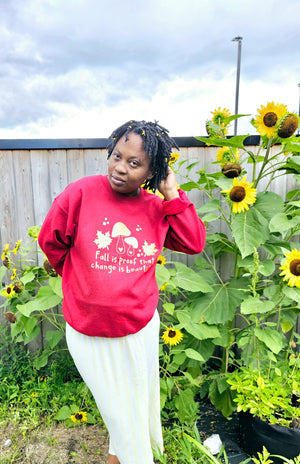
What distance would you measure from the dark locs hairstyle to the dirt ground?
150 centimetres

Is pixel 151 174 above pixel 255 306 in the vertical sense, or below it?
above

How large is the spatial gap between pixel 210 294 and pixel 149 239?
39.5 inches

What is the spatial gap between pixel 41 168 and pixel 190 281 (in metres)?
1.29

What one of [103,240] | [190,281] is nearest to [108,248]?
[103,240]

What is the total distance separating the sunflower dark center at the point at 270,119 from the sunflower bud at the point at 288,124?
0.04 m

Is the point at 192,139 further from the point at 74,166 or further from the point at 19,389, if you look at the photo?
the point at 19,389

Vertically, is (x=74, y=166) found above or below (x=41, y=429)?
above

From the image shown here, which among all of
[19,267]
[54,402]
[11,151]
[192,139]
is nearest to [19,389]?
[54,402]

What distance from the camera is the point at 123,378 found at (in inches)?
49.4

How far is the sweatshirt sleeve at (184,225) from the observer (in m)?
1.25

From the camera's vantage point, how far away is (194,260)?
2.59 m

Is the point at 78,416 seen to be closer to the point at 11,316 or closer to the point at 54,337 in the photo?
the point at 54,337

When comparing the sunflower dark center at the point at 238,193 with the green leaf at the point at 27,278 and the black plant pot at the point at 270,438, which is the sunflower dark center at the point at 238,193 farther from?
the green leaf at the point at 27,278

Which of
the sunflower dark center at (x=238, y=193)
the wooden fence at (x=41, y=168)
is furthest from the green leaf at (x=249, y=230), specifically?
the wooden fence at (x=41, y=168)
